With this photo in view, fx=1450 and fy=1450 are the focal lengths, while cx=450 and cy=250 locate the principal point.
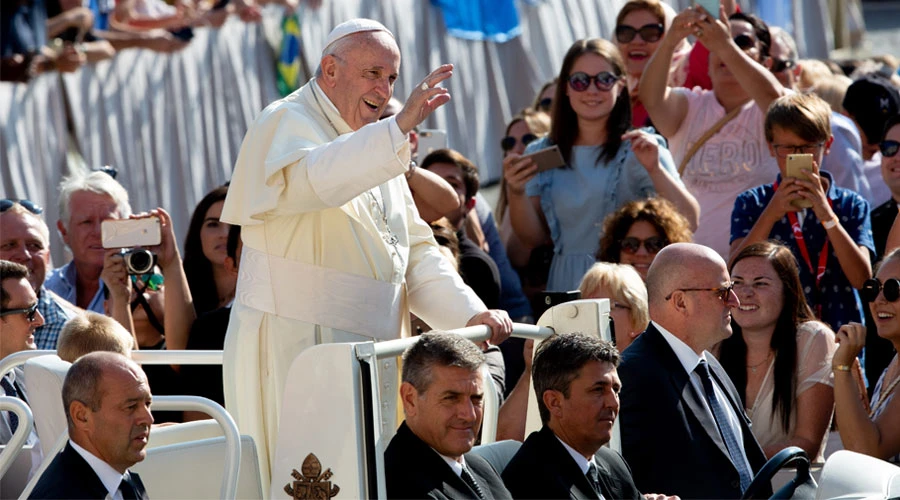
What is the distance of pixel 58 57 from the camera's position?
9977 millimetres

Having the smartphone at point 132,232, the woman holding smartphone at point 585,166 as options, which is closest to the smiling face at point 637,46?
the woman holding smartphone at point 585,166

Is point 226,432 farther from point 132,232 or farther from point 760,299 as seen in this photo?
point 760,299

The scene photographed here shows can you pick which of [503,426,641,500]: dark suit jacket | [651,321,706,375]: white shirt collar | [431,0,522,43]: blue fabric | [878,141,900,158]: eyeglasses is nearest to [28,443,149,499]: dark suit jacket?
[503,426,641,500]: dark suit jacket

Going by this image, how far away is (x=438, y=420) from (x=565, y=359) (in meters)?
0.56

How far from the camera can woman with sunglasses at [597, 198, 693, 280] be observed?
21.8 feet

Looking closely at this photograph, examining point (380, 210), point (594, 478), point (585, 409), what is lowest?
point (594, 478)

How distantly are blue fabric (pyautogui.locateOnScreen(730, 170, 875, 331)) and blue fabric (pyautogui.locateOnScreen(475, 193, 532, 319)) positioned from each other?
1.42 m

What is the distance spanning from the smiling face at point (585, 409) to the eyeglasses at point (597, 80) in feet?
9.99

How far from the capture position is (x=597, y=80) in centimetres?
721

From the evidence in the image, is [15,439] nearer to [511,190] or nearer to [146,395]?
[146,395]

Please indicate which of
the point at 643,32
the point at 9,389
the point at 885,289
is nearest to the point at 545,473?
the point at 885,289

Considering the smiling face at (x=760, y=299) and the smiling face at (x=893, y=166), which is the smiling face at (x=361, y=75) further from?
the smiling face at (x=893, y=166)

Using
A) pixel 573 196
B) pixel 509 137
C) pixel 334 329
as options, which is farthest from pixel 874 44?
pixel 334 329

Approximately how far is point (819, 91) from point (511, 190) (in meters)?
2.74
